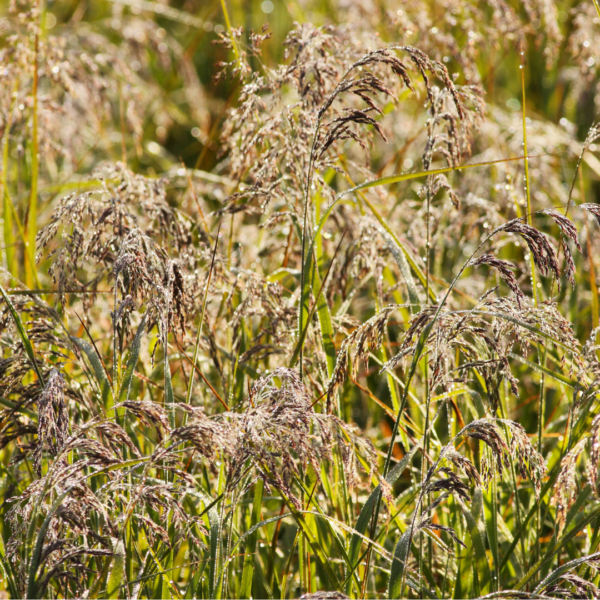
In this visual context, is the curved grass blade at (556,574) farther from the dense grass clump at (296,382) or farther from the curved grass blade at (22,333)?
the curved grass blade at (22,333)

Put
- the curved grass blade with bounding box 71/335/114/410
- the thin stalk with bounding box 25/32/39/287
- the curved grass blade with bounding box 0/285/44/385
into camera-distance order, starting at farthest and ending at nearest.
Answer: the thin stalk with bounding box 25/32/39/287 < the curved grass blade with bounding box 71/335/114/410 < the curved grass blade with bounding box 0/285/44/385

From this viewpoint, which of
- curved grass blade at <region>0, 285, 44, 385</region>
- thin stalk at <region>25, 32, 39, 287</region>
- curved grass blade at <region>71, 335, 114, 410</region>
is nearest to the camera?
curved grass blade at <region>0, 285, 44, 385</region>

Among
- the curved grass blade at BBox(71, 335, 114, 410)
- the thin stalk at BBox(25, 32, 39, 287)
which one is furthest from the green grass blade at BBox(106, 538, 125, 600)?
the thin stalk at BBox(25, 32, 39, 287)

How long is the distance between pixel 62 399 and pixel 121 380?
0.77 ft

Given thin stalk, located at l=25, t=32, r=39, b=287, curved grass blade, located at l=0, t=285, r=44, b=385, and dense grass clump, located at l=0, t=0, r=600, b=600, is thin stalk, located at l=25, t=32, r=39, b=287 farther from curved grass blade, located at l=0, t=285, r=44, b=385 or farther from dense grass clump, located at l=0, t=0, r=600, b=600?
curved grass blade, located at l=0, t=285, r=44, b=385

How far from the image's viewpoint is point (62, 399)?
129cm

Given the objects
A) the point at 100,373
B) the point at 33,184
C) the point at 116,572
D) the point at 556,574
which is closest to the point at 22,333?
the point at 100,373

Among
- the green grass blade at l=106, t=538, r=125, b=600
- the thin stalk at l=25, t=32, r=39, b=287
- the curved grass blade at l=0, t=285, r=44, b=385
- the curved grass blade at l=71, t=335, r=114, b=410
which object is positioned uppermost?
the thin stalk at l=25, t=32, r=39, b=287

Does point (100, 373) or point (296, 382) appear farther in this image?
point (100, 373)

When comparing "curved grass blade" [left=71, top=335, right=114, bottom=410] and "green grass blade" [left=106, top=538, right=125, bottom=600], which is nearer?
"green grass blade" [left=106, top=538, right=125, bottom=600]

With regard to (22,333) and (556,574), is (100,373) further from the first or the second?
(556,574)

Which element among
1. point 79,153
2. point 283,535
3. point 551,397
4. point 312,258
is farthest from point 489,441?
point 79,153

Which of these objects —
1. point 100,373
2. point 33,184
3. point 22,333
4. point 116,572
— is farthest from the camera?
point 33,184

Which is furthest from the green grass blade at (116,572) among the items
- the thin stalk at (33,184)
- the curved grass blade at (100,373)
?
the thin stalk at (33,184)
